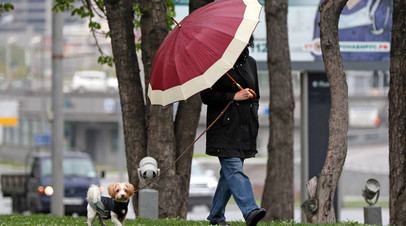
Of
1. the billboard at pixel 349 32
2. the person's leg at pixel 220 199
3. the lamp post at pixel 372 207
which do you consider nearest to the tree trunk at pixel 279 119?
the billboard at pixel 349 32

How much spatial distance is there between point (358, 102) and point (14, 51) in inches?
3149

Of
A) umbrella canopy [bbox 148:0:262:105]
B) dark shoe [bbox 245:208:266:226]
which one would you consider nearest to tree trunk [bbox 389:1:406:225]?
umbrella canopy [bbox 148:0:262:105]

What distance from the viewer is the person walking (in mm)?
8352

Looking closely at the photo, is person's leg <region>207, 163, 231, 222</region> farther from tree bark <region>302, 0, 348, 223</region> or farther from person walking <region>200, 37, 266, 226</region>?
tree bark <region>302, 0, 348, 223</region>

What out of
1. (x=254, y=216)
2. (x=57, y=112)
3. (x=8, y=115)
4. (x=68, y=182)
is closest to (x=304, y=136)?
(x=57, y=112)

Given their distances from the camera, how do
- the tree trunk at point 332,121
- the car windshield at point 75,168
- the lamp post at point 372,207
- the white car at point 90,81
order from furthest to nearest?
1. the white car at point 90,81
2. the car windshield at point 75,168
3. the lamp post at point 372,207
4. the tree trunk at point 332,121

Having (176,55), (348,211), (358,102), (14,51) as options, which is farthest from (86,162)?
(14,51)

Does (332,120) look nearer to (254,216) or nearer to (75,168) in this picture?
(254,216)

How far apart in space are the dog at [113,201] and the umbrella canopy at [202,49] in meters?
0.97

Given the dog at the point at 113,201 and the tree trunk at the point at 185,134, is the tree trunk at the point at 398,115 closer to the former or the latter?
the tree trunk at the point at 185,134

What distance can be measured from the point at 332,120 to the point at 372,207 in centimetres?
150

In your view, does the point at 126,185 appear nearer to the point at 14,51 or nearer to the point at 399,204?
the point at 399,204

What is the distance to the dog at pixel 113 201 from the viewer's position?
26.0 ft

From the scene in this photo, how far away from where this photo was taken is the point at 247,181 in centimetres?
841
